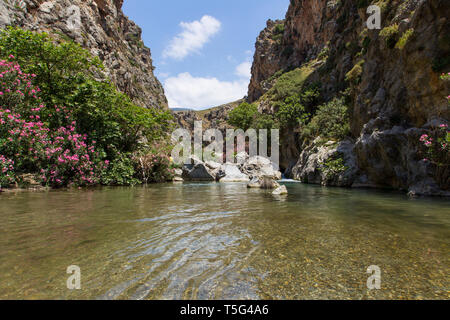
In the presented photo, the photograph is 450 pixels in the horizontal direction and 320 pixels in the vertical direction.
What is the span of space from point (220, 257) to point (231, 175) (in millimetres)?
21425

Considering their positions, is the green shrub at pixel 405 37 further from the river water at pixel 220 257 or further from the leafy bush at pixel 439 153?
the river water at pixel 220 257

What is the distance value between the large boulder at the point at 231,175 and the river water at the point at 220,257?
60.5ft

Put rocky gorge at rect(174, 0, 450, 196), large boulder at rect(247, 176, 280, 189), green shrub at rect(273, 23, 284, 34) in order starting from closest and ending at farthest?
rocky gorge at rect(174, 0, 450, 196) → large boulder at rect(247, 176, 280, 189) → green shrub at rect(273, 23, 284, 34)

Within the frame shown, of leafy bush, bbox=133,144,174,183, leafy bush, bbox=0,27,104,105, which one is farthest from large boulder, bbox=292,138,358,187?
leafy bush, bbox=0,27,104,105

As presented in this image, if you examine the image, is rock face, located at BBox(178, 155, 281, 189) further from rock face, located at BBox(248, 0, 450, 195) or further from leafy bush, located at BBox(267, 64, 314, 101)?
leafy bush, located at BBox(267, 64, 314, 101)

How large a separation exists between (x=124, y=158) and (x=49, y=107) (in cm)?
500

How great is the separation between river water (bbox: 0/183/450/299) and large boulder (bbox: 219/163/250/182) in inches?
727

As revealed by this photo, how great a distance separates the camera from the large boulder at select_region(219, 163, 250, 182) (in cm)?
2359

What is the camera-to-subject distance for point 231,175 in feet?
79.9

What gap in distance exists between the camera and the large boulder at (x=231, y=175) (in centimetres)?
2359

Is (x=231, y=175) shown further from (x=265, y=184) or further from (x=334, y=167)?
(x=265, y=184)

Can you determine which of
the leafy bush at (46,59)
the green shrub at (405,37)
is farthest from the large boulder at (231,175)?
the green shrub at (405,37)

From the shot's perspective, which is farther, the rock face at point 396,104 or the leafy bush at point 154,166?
the leafy bush at point 154,166

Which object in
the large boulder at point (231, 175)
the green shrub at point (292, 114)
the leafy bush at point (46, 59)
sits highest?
the green shrub at point (292, 114)
